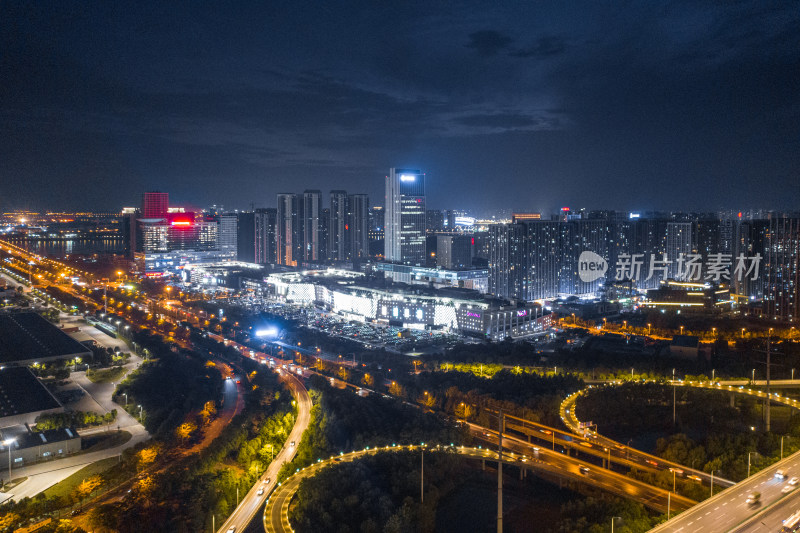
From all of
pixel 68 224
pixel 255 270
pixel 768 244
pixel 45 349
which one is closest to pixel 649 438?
pixel 768 244

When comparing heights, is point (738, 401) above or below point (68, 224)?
below

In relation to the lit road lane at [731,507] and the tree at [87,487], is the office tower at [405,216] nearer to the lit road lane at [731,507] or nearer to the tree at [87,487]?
the tree at [87,487]

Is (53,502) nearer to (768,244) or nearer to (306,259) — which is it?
(768,244)

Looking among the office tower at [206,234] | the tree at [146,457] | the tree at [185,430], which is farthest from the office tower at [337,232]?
the tree at [146,457]

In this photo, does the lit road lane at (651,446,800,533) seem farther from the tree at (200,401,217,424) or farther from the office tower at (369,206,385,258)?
the office tower at (369,206,385,258)

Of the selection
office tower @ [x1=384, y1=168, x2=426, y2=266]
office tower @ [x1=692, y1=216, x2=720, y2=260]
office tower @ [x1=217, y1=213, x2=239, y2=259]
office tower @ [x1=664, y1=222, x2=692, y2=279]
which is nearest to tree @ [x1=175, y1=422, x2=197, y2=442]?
office tower @ [x1=384, y1=168, x2=426, y2=266]

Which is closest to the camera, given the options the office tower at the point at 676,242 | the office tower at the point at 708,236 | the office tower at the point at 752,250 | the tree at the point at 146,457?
the tree at the point at 146,457
